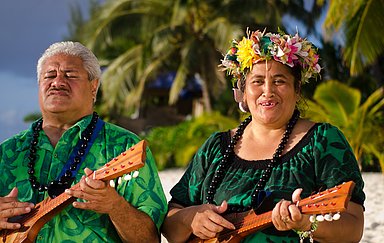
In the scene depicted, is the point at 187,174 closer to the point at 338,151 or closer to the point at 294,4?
the point at 338,151

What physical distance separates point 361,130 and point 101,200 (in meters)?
11.0

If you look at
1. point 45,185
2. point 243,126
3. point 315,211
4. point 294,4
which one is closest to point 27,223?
point 45,185

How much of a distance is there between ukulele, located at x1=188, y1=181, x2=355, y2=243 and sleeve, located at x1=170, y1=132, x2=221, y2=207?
0.78 feet

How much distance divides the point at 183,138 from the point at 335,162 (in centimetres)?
1501

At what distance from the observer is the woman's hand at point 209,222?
3.25 meters

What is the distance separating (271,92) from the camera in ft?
11.2

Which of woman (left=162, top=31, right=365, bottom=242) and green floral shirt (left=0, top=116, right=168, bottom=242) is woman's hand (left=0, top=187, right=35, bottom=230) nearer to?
green floral shirt (left=0, top=116, right=168, bottom=242)

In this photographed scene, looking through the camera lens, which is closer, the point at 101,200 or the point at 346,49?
the point at 101,200

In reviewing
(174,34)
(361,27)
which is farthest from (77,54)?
(174,34)

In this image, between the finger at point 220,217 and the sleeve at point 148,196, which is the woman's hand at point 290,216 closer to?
the finger at point 220,217

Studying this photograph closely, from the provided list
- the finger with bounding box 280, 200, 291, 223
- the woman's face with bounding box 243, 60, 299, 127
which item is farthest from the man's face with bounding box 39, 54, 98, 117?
the finger with bounding box 280, 200, 291, 223

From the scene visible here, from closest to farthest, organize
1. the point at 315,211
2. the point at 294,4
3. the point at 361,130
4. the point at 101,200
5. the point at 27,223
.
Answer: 1. the point at 315,211
2. the point at 101,200
3. the point at 27,223
4. the point at 361,130
5. the point at 294,4

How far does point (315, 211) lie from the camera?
9.07 feet

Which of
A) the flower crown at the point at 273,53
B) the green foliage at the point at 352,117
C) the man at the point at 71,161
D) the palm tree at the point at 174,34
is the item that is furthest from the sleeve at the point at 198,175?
the palm tree at the point at 174,34
